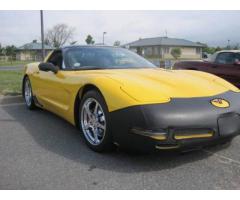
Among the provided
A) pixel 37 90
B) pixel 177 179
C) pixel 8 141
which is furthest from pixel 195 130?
pixel 37 90

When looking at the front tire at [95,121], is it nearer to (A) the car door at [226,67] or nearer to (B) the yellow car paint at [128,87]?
(B) the yellow car paint at [128,87]

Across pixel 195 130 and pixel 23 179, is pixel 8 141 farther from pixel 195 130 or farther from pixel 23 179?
pixel 195 130

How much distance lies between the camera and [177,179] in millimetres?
2752

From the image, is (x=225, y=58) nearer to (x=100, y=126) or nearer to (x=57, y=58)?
(x=57, y=58)

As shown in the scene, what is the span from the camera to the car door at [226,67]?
762 cm

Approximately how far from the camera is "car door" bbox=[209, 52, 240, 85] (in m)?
7.62

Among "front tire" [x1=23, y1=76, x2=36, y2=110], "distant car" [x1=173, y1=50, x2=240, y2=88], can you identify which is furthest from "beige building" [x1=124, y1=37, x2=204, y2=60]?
"front tire" [x1=23, y1=76, x2=36, y2=110]

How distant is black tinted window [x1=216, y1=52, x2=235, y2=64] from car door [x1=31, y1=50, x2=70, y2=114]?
15.6 ft

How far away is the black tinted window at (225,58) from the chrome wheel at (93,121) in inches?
212

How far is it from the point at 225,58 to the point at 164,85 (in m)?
5.42

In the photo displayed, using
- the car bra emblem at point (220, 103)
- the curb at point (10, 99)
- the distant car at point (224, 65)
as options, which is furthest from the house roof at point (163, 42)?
the car bra emblem at point (220, 103)

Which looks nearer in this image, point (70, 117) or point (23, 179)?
point (23, 179)
